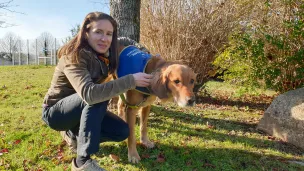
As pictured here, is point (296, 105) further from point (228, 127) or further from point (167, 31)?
point (167, 31)

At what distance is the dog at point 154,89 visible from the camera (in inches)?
108

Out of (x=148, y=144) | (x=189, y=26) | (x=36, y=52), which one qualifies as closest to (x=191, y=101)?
(x=148, y=144)

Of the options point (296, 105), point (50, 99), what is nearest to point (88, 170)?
point (50, 99)

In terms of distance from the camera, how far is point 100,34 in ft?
9.16

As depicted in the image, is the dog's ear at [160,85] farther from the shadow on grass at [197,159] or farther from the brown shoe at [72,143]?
the brown shoe at [72,143]

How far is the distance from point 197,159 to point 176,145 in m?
0.46

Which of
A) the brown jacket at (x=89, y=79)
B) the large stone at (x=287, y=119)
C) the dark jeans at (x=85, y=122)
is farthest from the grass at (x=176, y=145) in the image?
the brown jacket at (x=89, y=79)

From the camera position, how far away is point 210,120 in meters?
5.21

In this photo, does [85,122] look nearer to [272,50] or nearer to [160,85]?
[160,85]

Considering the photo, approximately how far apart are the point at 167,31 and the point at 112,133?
421 cm

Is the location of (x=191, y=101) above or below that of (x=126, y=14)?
below

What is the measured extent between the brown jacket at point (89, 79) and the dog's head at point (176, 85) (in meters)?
0.39

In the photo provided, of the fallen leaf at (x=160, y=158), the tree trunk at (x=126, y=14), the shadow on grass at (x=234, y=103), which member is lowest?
the shadow on grass at (x=234, y=103)

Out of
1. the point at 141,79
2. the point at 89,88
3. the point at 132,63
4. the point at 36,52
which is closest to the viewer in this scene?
the point at 89,88
